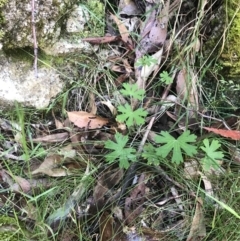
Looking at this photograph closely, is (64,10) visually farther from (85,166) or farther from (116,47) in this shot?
(85,166)

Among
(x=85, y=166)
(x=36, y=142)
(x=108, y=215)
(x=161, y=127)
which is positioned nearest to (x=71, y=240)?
(x=108, y=215)

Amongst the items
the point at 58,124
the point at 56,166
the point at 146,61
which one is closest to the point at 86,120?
the point at 58,124

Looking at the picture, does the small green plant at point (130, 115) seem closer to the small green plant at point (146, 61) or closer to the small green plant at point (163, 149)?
the small green plant at point (163, 149)

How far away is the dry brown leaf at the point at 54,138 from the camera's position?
2.17 m

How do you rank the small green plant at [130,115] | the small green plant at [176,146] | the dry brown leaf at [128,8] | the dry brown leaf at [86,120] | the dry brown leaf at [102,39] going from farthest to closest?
the dry brown leaf at [128,8] → the dry brown leaf at [102,39] → the dry brown leaf at [86,120] → the small green plant at [130,115] → the small green plant at [176,146]

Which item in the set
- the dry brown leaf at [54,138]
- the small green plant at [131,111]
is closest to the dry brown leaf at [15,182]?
the dry brown leaf at [54,138]

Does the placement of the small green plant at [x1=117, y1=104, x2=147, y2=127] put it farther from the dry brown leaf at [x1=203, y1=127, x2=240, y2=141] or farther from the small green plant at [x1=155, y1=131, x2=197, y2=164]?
the dry brown leaf at [x1=203, y1=127, x2=240, y2=141]

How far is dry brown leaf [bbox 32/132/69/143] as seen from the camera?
217cm

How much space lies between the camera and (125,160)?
199cm

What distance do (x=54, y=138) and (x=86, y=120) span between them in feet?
0.55

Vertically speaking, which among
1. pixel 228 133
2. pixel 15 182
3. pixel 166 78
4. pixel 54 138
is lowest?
pixel 15 182

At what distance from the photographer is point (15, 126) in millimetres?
2205

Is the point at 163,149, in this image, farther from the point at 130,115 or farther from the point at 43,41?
the point at 43,41

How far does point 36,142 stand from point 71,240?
49cm
